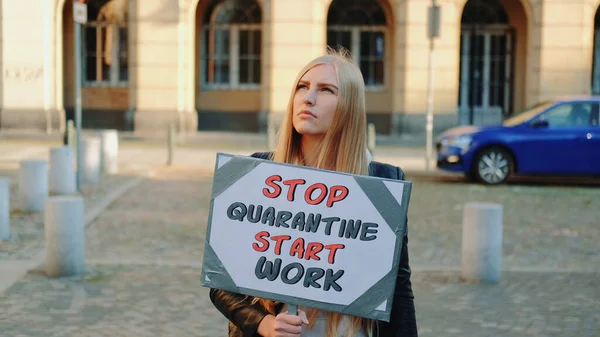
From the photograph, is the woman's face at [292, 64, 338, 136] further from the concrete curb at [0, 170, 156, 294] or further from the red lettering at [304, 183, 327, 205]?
the concrete curb at [0, 170, 156, 294]

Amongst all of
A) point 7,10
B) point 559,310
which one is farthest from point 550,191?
point 7,10

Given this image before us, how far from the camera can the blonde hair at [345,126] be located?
321 centimetres

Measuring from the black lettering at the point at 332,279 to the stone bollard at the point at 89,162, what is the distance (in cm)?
1287

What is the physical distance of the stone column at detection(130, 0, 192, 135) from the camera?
86.6 ft

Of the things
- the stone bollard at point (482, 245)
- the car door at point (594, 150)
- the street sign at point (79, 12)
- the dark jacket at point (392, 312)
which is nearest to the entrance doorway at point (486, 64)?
the car door at point (594, 150)

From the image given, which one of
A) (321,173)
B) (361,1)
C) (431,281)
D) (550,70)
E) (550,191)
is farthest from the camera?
(361,1)

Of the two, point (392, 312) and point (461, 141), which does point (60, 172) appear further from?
point (392, 312)

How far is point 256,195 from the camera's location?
127 inches

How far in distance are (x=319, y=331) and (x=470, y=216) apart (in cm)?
567

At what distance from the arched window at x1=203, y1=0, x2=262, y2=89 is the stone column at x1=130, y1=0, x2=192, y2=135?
189 centimetres

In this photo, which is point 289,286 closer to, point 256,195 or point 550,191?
point 256,195

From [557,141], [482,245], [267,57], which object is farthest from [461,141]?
[267,57]

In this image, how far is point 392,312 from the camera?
10.9ft

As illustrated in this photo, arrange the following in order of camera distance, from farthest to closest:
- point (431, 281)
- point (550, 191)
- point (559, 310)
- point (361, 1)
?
point (361, 1), point (550, 191), point (431, 281), point (559, 310)
